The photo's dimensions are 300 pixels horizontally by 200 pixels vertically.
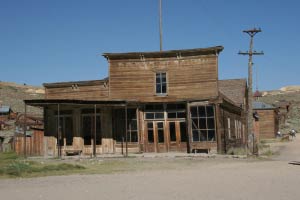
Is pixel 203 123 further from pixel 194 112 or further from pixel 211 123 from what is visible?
pixel 194 112

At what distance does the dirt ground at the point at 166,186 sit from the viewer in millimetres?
9823

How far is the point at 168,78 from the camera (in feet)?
83.6

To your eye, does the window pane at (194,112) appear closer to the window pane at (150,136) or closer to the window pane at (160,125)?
the window pane at (160,125)

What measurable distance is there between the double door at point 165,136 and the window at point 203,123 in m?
0.80

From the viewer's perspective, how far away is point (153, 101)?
25.2 meters

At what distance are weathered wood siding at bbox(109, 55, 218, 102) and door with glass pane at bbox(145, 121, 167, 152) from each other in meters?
1.48

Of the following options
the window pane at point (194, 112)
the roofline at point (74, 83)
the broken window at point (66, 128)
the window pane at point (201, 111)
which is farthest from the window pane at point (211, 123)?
the broken window at point (66, 128)

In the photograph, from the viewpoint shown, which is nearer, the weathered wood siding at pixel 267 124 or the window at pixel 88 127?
the window at pixel 88 127

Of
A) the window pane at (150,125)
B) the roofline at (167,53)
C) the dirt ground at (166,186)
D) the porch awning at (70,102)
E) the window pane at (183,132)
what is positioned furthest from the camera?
the window pane at (150,125)

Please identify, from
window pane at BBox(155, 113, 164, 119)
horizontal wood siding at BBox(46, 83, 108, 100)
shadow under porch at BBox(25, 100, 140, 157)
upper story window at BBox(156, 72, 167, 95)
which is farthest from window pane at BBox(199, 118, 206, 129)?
horizontal wood siding at BBox(46, 83, 108, 100)

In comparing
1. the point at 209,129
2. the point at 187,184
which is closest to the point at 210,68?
the point at 209,129

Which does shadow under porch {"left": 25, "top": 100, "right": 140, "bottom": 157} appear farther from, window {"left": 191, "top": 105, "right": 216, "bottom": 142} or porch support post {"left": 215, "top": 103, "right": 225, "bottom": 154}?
porch support post {"left": 215, "top": 103, "right": 225, "bottom": 154}

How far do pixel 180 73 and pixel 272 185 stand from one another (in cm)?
1473

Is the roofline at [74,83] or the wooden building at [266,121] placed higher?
the roofline at [74,83]
